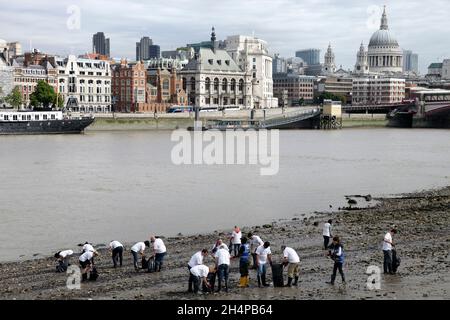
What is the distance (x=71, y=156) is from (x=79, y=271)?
30.6m

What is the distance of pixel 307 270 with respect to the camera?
47.7ft

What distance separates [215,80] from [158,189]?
303 feet

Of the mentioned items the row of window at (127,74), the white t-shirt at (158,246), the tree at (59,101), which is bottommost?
the white t-shirt at (158,246)

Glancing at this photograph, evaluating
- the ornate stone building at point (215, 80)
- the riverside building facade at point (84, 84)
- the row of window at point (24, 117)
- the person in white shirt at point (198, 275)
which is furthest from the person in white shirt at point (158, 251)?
the ornate stone building at point (215, 80)

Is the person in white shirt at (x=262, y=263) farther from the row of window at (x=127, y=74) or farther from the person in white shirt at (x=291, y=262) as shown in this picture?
the row of window at (x=127, y=74)

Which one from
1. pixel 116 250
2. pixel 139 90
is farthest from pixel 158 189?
pixel 139 90

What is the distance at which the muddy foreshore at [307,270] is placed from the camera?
1275 cm

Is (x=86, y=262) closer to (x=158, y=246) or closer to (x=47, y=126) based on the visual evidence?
(x=158, y=246)

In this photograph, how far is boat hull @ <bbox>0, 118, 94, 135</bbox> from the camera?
68.4m

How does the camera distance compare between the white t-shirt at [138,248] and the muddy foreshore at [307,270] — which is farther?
the white t-shirt at [138,248]

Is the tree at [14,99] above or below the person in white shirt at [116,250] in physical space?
above

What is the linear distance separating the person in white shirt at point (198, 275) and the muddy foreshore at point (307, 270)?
0.25 meters
